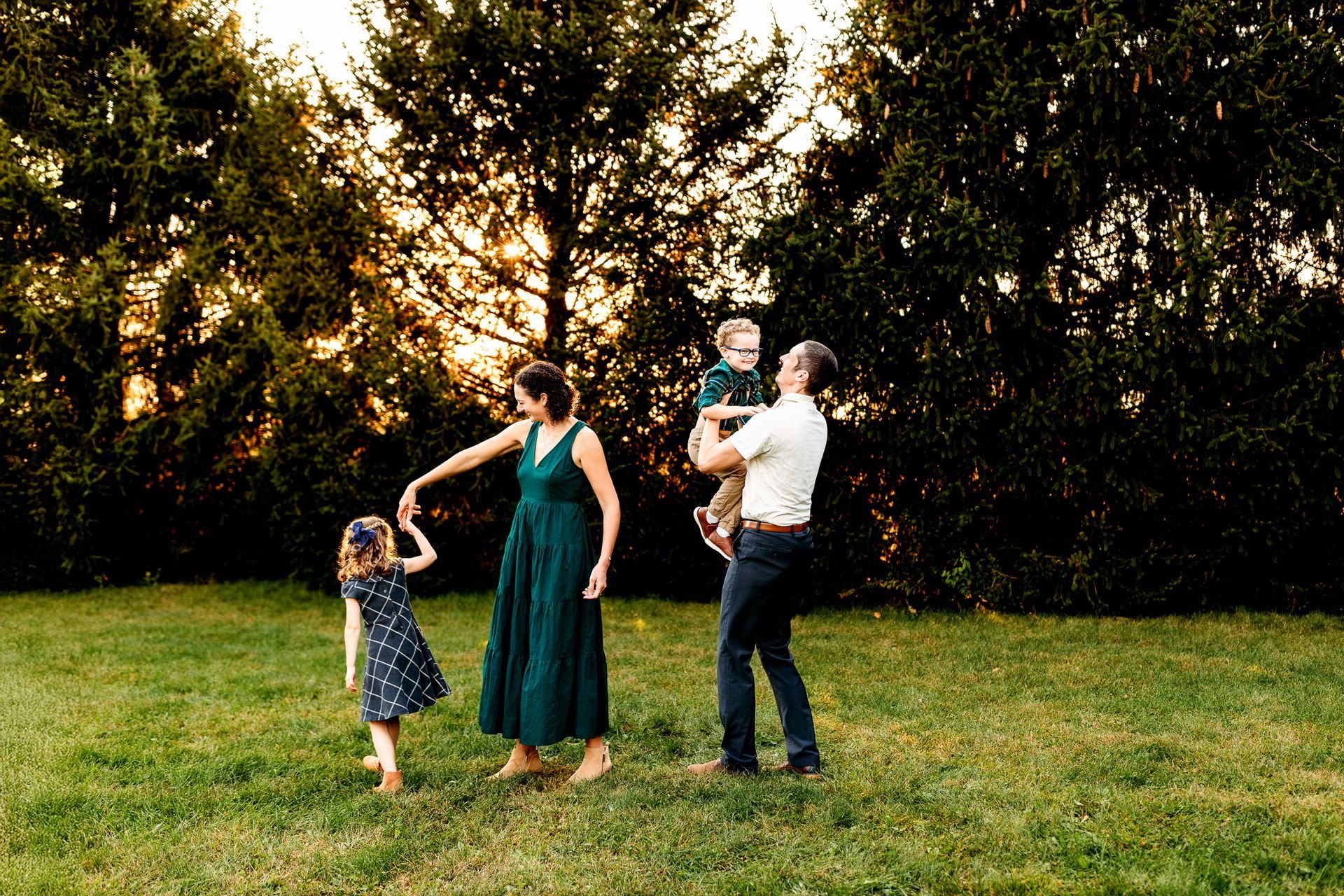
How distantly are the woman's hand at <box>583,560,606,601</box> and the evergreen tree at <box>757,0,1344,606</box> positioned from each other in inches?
207

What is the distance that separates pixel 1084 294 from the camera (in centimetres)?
966

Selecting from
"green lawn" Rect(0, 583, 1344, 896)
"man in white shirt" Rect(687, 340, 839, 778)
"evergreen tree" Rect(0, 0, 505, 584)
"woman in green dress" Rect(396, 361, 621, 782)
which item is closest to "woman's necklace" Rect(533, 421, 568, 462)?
"woman in green dress" Rect(396, 361, 621, 782)

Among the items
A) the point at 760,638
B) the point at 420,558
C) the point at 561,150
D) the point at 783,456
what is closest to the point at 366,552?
the point at 420,558

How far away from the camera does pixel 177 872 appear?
3.92 metres

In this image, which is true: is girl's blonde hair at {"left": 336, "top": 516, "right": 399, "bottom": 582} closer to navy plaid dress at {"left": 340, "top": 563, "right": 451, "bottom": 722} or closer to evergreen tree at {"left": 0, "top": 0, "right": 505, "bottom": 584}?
navy plaid dress at {"left": 340, "top": 563, "right": 451, "bottom": 722}

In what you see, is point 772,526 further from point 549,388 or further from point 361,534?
point 361,534

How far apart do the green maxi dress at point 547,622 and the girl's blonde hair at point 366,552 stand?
63cm

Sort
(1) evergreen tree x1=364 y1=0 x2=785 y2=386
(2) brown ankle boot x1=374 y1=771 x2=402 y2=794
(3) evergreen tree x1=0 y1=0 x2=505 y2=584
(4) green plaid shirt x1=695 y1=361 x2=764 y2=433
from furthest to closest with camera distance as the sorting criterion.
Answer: (3) evergreen tree x1=0 y1=0 x2=505 y2=584
(1) evergreen tree x1=364 y1=0 x2=785 y2=386
(4) green plaid shirt x1=695 y1=361 x2=764 y2=433
(2) brown ankle boot x1=374 y1=771 x2=402 y2=794

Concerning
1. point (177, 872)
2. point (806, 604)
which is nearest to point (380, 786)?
point (177, 872)

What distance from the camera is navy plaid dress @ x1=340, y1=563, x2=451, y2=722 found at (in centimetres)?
492

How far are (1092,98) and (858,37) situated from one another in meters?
2.36

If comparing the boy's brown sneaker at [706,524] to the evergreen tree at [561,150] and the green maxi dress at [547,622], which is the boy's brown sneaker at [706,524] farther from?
the evergreen tree at [561,150]

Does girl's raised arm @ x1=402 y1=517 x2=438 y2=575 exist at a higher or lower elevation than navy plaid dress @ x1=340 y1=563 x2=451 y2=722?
higher

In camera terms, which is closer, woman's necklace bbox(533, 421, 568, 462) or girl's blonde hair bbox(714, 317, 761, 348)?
woman's necklace bbox(533, 421, 568, 462)
